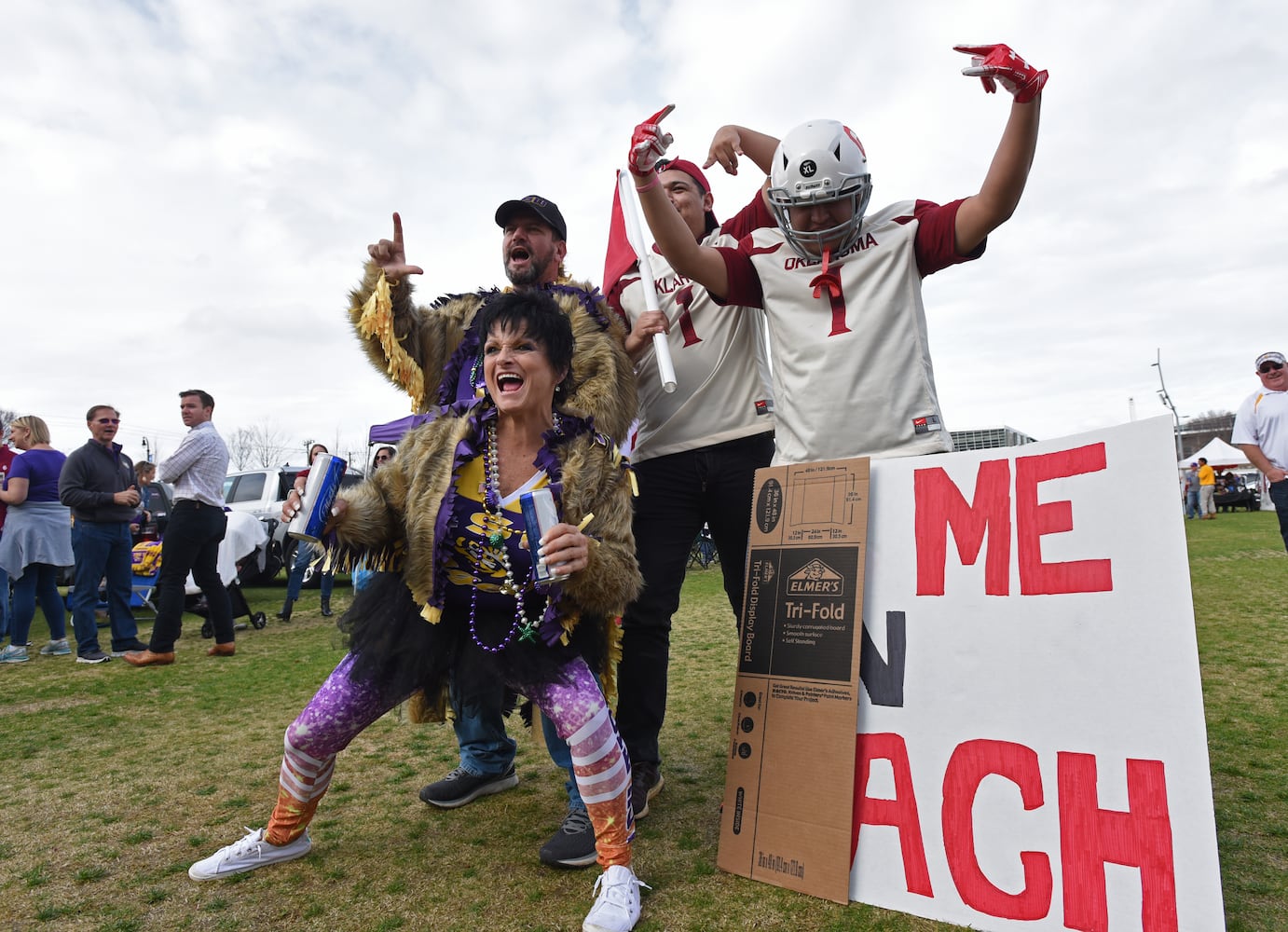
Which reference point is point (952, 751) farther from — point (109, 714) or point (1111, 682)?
point (109, 714)

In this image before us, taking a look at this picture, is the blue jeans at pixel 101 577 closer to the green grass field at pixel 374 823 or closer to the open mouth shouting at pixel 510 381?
the green grass field at pixel 374 823

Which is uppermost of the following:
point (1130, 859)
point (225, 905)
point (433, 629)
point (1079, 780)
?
point (433, 629)

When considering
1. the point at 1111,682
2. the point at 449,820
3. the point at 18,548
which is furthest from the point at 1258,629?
the point at 18,548

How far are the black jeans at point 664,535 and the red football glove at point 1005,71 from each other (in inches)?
49.8

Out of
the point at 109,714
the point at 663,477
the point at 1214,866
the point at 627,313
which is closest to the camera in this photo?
the point at 1214,866

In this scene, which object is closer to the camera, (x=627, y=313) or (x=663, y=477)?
(x=663, y=477)

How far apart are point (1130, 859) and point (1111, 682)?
0.37m

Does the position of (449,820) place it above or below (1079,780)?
below

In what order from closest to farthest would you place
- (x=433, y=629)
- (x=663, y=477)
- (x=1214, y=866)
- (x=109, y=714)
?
(x=1214, y=866) → (x=433, y=629) → (x=663, y=477) → (x=109, y=714)

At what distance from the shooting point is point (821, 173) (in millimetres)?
2260

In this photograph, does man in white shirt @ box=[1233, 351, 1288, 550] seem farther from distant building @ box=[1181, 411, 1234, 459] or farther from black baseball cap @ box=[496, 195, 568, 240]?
distant building @ box=[1181, 411, 1234, 459]

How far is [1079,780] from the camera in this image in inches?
72.1

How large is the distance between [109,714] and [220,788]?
68.8 inches

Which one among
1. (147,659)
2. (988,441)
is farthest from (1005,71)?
(988,441)
